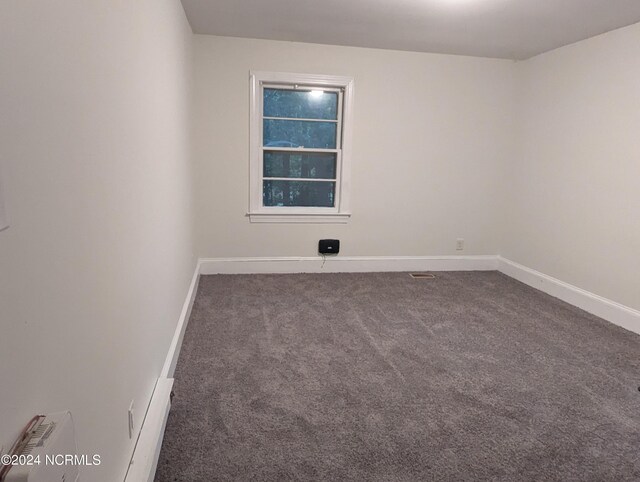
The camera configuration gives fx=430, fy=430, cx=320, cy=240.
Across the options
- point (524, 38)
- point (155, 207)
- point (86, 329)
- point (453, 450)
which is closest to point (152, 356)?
point (155, 207)

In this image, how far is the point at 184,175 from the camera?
3285 millimetres

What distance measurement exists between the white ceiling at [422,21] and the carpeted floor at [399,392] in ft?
7.55

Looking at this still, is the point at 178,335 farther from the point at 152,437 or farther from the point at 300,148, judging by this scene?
the point at 300,148

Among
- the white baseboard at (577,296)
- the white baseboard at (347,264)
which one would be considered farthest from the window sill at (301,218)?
the white baseboard at (577,296)

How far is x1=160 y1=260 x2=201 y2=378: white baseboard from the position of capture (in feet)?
7.45

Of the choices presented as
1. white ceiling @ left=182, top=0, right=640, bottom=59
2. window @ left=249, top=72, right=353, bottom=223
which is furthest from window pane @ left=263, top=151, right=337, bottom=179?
white ceiling @ left=182, top=0, right=640, bottom=59

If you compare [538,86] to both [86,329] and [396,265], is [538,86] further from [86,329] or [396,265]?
[86,329]

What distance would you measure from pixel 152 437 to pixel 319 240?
3092 mm

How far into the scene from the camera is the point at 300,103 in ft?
14.3

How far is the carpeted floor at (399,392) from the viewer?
1.75 m

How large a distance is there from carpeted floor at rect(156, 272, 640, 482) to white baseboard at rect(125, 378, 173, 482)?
9 cm

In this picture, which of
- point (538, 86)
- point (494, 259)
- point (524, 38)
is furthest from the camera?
point (494, 259)

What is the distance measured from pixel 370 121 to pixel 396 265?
1.58m

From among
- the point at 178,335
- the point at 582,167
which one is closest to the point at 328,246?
the point at 178,335
